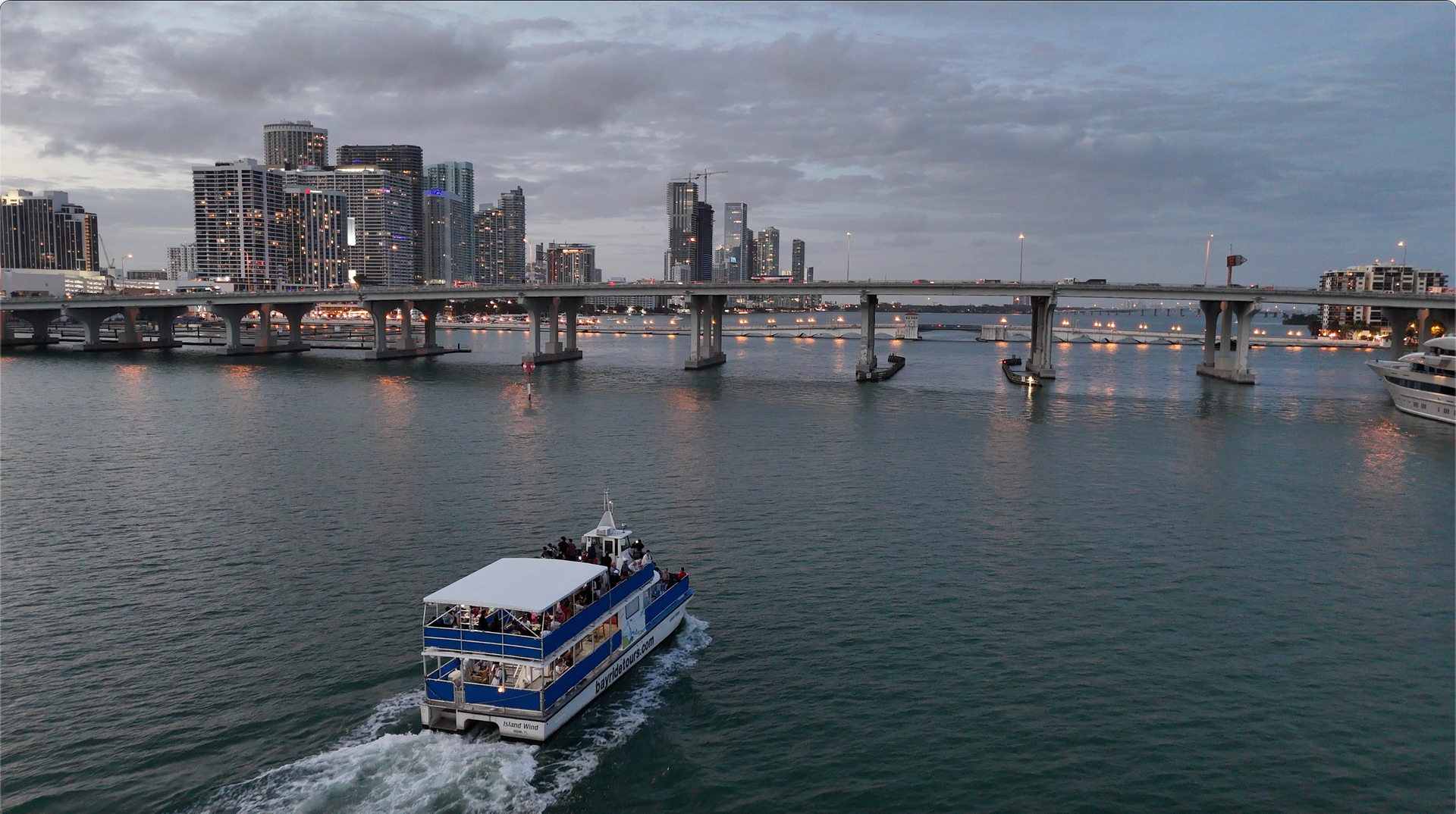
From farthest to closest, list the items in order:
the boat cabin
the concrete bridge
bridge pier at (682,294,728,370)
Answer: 1. bridge pier at (682,294,728,370)
2. the concrete bridge
3. the boat cabin

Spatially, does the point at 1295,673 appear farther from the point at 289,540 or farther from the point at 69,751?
the point at 289,540

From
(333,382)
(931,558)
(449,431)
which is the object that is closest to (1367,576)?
(931,558)

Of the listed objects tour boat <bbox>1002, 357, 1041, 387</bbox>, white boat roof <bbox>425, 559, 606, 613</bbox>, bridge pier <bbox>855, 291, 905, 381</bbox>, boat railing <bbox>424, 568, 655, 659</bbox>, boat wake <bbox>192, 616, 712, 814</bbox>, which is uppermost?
bridge pier <bbox>855, 291, 905, 381</bbox>

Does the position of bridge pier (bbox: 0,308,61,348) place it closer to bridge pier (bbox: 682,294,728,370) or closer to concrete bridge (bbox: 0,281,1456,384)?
concrete bridge (bbox: 0,281,1456,384)

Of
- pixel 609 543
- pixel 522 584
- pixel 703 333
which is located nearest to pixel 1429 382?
pixel 703 333

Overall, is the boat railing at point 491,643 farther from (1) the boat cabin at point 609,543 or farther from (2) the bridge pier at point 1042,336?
(2) the bridge pier at point 1042,336

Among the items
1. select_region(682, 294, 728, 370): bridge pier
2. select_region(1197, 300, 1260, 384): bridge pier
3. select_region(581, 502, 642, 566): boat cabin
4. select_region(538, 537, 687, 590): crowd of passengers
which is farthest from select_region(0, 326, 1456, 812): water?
select_region(682, 294, 728, 370): bridge pier

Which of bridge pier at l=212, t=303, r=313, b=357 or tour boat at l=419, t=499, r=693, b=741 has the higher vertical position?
bridge pier at l=212, t=303, r=313, b=357

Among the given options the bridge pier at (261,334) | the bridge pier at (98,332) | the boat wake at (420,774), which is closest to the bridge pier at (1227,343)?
the boat wake at (420,774)
